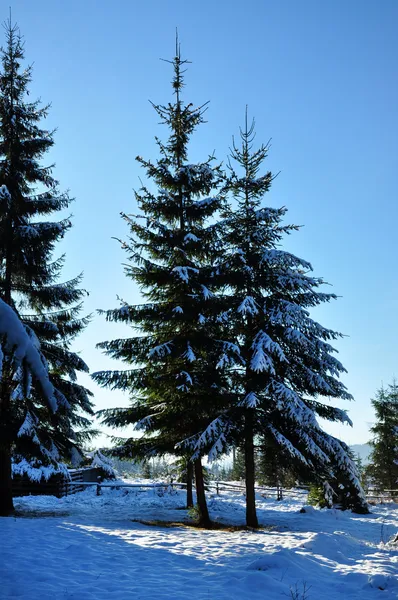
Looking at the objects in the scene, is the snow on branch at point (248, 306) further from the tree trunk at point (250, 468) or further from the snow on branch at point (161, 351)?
the tree trunk at point (250, 468)

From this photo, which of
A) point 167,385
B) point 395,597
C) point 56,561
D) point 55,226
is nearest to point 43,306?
point 55,226

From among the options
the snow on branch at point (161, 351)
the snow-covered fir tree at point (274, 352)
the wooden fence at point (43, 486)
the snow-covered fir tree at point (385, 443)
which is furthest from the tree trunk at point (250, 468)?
the snow-covered fir tree at point (385, 443)

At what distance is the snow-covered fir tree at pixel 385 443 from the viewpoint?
3325 cm

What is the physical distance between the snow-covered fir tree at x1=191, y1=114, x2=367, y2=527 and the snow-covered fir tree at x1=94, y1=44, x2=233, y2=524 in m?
0.87

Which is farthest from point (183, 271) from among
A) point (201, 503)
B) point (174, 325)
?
point (201, 503)

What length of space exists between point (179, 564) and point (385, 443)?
30.1 metres

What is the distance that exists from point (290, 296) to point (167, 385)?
5.40 m

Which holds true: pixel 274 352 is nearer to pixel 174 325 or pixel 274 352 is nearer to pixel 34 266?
pixel 174 325

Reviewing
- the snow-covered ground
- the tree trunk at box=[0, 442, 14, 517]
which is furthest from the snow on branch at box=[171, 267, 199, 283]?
the tree trunk at box=[0, 442, 14, 517]

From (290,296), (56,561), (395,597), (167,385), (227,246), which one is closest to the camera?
(395,597)

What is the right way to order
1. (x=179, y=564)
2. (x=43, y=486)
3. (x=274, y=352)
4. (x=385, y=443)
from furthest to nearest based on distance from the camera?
1. (x=385, y=443)
2. (x=43, y=486)
3. (x=274, y=352)
4. (x=179, y=564)

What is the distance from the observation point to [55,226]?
16.5 m

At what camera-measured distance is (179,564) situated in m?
8.09

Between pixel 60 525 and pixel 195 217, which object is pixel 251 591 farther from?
pixel 195 217
